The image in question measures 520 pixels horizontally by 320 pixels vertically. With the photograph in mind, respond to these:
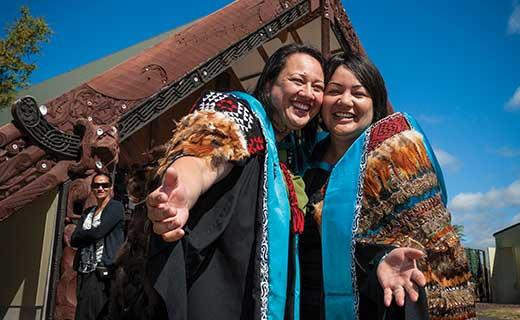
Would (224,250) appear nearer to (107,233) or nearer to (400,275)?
(400,275)

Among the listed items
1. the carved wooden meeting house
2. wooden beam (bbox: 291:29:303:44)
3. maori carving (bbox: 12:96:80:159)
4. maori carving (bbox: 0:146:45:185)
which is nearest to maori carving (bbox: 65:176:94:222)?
the carved wooden meeting house

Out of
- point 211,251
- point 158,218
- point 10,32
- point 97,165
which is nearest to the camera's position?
point 158,218

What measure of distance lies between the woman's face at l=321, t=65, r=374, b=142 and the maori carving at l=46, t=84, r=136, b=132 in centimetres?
207

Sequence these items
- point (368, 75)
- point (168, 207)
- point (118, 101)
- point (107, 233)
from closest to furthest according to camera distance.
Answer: point (168, 207) < point (368, 75) < point (107, 233) < point (118, 101)

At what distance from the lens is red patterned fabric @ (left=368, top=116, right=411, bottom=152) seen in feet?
5.36

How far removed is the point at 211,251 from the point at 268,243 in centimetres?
18

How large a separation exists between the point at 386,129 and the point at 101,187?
2.33m

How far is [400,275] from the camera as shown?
4.34 feet

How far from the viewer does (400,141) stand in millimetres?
1595

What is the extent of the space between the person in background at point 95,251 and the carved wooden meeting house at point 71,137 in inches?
3.1

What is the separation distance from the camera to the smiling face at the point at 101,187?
10.6 ft

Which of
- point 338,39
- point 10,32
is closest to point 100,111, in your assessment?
point 338,39

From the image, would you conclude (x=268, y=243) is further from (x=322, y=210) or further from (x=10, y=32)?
(x=10, y=32)

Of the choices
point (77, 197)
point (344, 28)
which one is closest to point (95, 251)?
point (77, 197)
